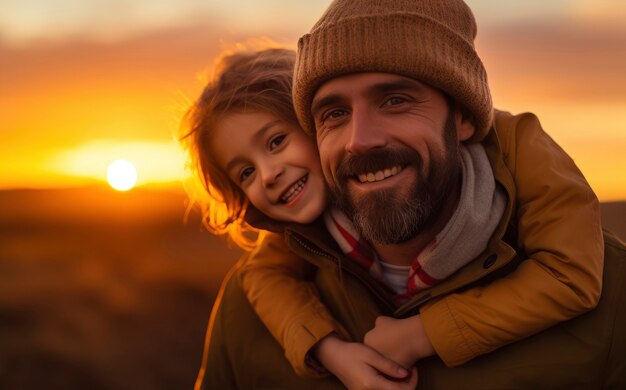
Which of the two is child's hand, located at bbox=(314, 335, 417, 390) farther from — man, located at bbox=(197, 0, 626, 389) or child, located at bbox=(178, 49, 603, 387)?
man, located at bbox=(197, 0, 626, 389)

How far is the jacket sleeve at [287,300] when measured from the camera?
A: 106 inches

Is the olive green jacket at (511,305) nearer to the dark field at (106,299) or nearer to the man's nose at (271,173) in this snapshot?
the man's nose at (271,173)

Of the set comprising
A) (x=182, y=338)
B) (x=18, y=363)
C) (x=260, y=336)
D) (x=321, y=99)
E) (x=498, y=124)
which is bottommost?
(x=182, y=338)

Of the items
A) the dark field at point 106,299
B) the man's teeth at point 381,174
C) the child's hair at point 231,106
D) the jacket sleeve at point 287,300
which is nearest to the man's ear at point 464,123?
the man's teeth at point 381,174

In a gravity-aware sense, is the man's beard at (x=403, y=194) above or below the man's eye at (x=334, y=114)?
below

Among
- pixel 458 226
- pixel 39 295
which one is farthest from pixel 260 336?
pixel 39 295

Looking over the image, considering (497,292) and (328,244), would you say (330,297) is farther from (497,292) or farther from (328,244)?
(497,292)

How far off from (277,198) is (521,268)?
97 cm

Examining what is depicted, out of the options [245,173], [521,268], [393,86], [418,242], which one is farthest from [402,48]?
[245,173]

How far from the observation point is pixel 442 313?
2.44 metres

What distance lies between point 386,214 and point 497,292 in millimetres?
432

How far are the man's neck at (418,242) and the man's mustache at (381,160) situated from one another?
21 centimetres

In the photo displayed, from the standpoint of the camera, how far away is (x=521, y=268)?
2461mm

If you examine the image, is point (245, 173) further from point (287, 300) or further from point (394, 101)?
point (394, 101)
